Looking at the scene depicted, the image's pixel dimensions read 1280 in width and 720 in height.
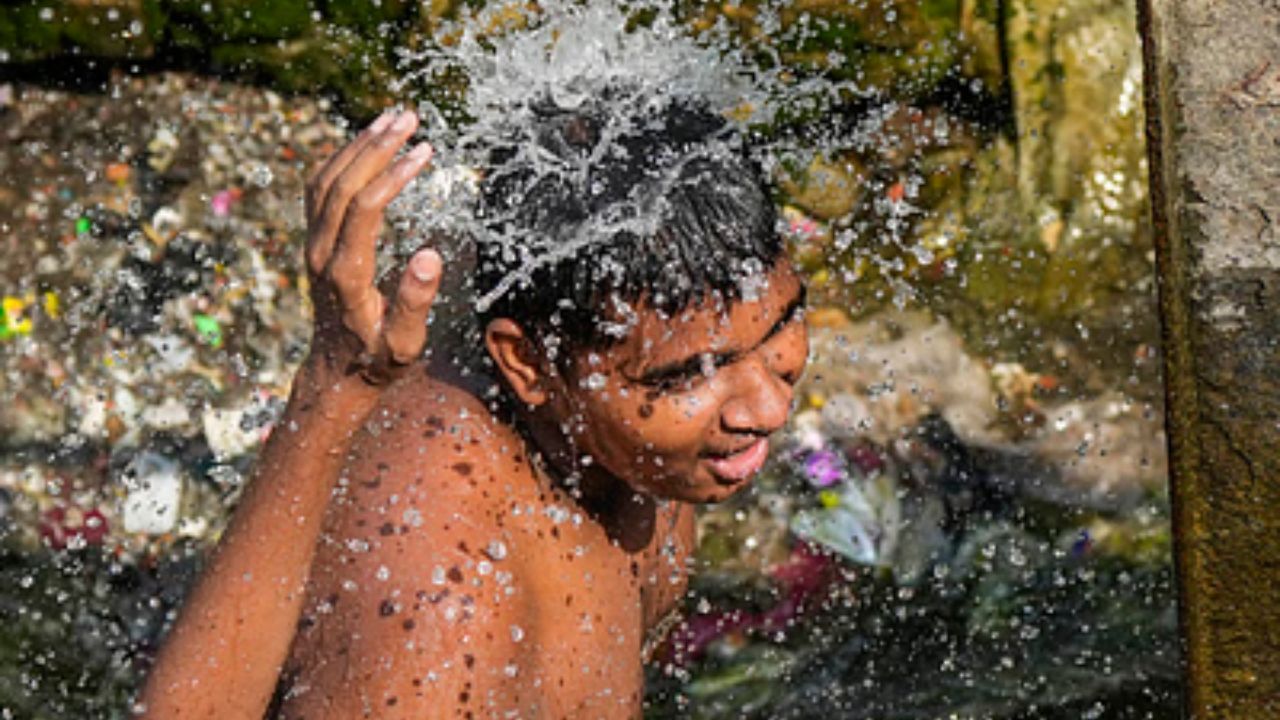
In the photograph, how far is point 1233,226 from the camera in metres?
2.18

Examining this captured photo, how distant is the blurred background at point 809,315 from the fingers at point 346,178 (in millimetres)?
2433

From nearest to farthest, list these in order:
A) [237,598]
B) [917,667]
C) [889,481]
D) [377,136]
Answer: [377,136] → [237,598] → [917,667] → [889,481]

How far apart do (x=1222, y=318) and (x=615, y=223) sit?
79 centimetres

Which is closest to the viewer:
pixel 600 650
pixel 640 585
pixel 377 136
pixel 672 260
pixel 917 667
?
pixel 377 136

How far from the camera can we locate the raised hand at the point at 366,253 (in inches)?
83.3

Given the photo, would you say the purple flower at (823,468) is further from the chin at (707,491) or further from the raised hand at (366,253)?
the raised hand at (366,253)

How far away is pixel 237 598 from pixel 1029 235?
3.09 meters

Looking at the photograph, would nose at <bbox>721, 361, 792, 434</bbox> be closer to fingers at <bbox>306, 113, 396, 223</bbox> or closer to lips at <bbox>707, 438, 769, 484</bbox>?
lips at <bbox>707, 438, 769, 484</bbox>

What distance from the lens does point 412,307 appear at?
215 centimetres

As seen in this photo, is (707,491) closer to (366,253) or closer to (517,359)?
(517,359)

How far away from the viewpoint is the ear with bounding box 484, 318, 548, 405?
254 centimetres

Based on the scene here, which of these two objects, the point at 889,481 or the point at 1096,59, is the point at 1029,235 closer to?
the point at 1096,59

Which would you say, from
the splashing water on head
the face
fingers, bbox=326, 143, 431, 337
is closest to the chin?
the face

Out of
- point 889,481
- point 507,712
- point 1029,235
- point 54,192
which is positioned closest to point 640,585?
point 507,712
